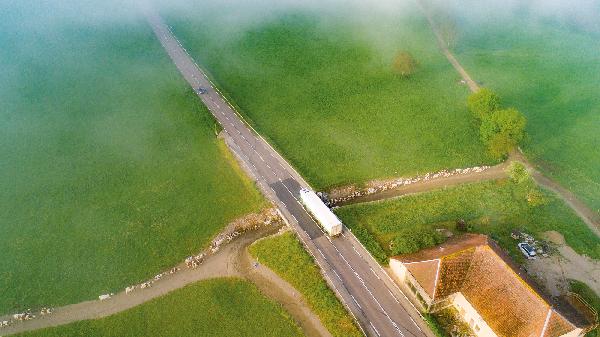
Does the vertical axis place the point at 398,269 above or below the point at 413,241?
below

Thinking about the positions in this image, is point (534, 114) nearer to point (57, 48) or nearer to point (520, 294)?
point (520, 294)

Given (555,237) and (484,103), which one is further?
(484,103)

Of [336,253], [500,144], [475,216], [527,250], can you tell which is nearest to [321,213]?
[336,253]

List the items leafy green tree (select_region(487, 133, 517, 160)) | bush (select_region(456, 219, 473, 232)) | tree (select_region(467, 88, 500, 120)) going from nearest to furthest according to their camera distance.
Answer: bush (select_region(456, 219, 473, 232)) < leafy green tree (select_region(487, 133, 517, 160)) < tree (select_region(467, 88, 500, 120))

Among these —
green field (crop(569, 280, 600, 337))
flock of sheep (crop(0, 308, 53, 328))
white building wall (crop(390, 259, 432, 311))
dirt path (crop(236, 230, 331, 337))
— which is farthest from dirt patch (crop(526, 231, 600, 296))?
flock of sheep (crop(0, 308, 53, 328))

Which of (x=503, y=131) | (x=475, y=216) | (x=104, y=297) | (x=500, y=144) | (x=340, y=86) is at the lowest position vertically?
(x=475, y=216)

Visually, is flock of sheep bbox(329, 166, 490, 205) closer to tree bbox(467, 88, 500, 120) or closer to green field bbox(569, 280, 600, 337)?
tree bbox(467, 88, 500, 120)

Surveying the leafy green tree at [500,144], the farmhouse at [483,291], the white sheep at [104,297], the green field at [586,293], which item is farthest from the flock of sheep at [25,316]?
→ the leafy green tree at [500,144]

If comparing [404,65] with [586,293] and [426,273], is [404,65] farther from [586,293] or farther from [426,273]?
[586,293]
